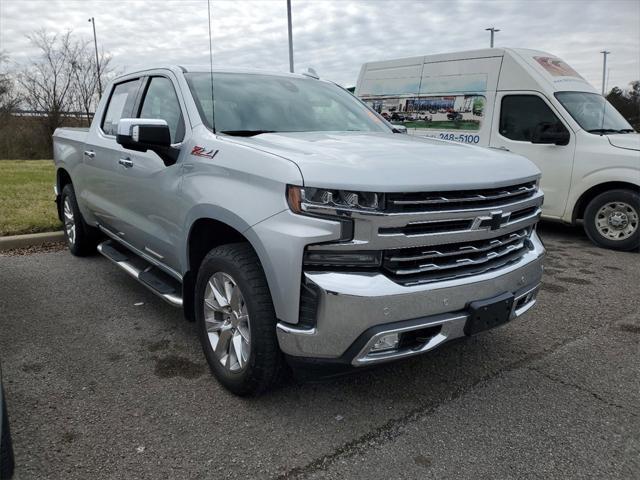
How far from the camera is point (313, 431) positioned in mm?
2684

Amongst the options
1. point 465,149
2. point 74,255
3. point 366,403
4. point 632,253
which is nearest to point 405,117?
point 632,253

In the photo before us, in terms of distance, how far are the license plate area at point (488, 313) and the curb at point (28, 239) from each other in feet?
18.1

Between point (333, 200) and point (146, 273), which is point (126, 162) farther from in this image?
point (333, 200)

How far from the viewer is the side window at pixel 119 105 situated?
14.5 ft

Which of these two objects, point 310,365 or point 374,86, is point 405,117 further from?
point 310,365

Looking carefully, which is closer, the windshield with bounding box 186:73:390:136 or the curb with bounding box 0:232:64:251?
the windshield with bounding box 186:73:390:136

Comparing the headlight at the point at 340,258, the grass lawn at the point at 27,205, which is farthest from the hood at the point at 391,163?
the grass lawn at the point at 27,205

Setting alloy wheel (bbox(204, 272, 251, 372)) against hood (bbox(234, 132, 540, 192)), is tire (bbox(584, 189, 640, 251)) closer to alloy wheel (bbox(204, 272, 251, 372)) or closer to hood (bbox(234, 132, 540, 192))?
hood (bbox(234, 132, 540, 192))

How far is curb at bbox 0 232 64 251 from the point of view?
20.1 ft

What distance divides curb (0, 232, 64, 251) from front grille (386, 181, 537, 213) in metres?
5.36

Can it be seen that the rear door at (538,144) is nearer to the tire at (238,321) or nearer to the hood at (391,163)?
the hood at (391,163)

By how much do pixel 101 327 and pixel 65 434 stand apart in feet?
4.65

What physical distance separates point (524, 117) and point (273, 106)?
498cm

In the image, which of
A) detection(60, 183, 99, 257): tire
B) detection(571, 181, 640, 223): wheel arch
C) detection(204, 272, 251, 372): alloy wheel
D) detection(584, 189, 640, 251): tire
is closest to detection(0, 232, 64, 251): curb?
detection(60, 183, 99, 257): tire
